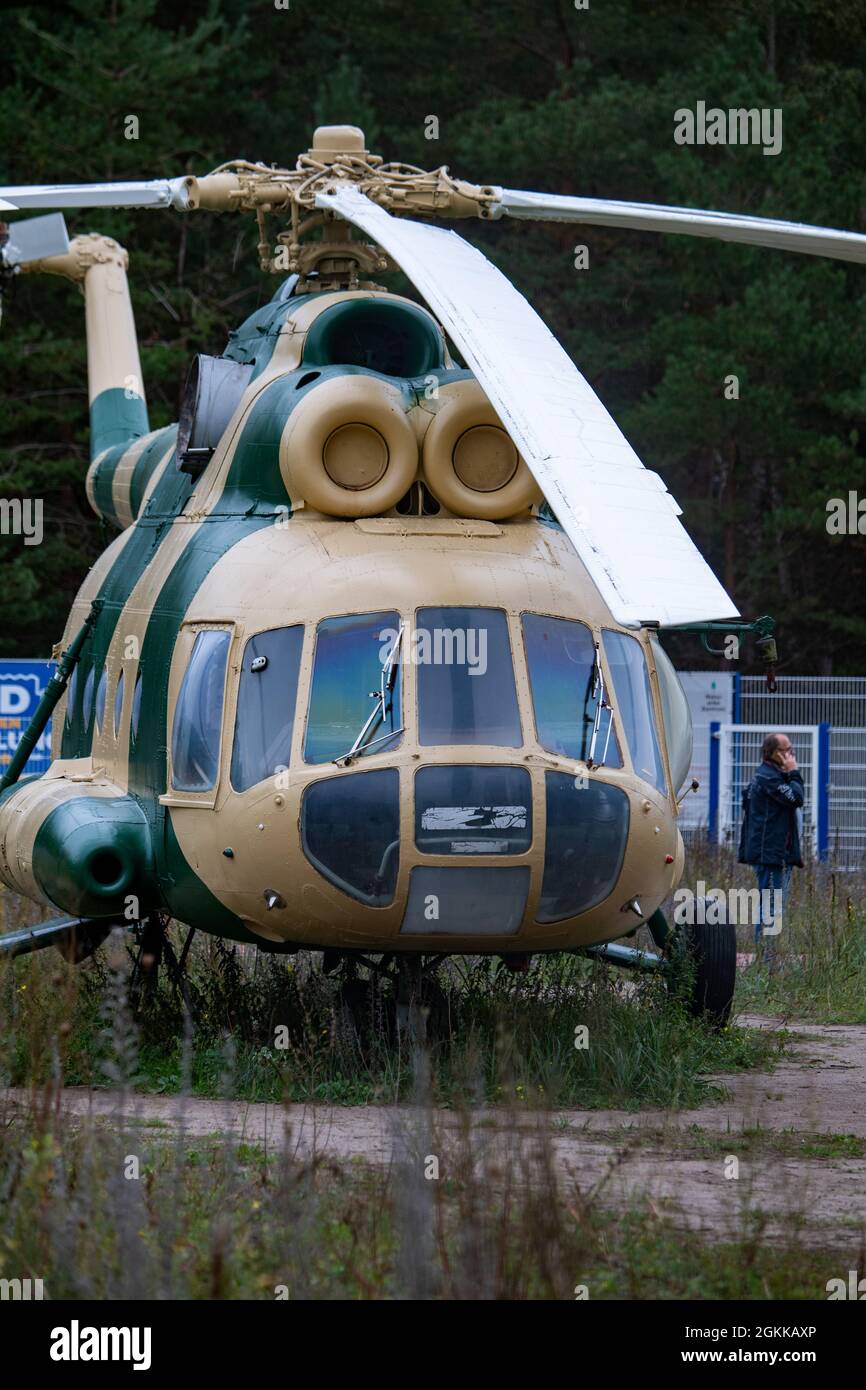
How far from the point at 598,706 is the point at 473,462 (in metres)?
1.40

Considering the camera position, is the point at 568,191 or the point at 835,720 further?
the point at 568,191

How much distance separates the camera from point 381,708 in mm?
8492

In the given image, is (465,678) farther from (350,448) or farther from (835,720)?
(835,720)

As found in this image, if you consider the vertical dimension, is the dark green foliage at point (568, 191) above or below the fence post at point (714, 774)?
above

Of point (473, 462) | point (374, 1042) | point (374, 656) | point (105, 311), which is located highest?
point (105, 311)

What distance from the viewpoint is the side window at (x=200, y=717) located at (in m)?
8.89

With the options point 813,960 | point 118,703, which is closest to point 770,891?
point 813,960

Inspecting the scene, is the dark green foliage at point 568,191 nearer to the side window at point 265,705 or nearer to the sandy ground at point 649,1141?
the side window at point 265,705

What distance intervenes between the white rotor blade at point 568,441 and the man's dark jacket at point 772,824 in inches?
323

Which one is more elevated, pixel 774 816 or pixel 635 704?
pixel 635 704

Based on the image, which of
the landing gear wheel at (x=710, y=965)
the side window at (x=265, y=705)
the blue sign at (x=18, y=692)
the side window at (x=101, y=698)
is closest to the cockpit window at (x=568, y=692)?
the side window at (x=265, y=705)
